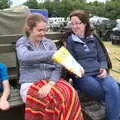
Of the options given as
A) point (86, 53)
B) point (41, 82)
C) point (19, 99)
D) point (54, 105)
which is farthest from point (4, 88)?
point (86, 53)

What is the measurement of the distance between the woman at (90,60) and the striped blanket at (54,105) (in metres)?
0.45

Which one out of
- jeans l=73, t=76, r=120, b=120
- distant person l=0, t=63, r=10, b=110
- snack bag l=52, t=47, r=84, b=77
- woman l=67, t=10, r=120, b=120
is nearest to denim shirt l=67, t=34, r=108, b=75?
woman l=67, t=10, r=120, b=120

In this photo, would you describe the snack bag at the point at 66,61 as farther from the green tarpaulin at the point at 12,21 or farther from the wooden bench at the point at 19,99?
the green tarpaulin at the point at 12,21

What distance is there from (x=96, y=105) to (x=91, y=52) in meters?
0.65

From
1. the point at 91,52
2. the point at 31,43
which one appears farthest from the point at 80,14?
the point at 31,43

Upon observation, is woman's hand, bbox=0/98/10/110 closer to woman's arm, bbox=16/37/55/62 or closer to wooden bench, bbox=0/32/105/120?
wooden bench, bbox=0/32/105/120

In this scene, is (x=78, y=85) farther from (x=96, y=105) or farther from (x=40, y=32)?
(x=40, y=32)

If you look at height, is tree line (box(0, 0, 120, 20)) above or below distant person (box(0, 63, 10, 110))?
below

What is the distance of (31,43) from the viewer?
3.92 metres

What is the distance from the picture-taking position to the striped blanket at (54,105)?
11.5ft

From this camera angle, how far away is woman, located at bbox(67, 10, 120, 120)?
393 centimetres

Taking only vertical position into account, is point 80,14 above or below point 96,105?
above

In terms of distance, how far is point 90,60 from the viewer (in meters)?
4.25

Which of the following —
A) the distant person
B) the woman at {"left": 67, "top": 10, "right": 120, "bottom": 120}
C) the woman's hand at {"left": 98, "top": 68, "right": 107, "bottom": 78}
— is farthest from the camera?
the woman's hand at {"left": 98, "top": 68, "right": 107, "bottom": 78}
